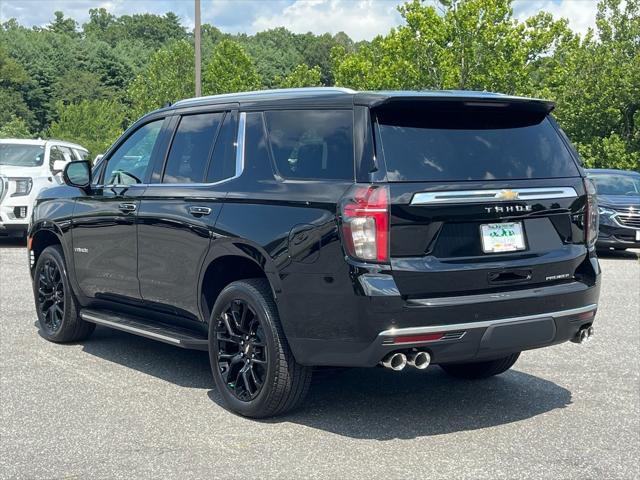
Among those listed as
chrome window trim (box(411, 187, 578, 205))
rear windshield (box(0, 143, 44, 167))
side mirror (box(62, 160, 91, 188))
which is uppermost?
chrome window trim (box(411, 187, 578, 205))

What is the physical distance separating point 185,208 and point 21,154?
11.6m

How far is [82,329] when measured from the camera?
24.8 ft

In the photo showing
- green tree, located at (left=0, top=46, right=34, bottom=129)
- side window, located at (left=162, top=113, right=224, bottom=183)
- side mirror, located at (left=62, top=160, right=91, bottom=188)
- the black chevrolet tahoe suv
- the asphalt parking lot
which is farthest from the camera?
green tree, located at (left=0, top=46, right=34, bottom=129)

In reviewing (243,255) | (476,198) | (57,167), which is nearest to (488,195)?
(476,198)

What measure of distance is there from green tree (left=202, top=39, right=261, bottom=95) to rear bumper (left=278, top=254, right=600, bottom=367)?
5846cm

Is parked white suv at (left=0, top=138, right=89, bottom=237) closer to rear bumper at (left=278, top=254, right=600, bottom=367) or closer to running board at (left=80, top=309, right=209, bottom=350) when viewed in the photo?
running board at (left=80, top=309, right=209, bottom=350)

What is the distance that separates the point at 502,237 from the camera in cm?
505

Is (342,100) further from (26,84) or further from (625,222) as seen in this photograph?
(26,84)

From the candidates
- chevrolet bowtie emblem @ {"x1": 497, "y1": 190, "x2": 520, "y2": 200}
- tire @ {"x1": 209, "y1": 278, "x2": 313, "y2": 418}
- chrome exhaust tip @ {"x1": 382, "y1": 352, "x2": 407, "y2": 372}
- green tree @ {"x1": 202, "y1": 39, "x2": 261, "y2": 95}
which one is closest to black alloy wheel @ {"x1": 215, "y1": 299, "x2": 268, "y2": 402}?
tire @ {"x1": 209, "y1": 278, "x2": 313, "y2": 418}

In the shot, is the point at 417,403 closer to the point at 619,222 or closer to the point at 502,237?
the point at 502,237

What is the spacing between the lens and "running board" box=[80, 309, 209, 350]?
5.90 m

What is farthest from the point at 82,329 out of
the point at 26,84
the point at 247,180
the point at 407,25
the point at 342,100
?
the point at 26,84

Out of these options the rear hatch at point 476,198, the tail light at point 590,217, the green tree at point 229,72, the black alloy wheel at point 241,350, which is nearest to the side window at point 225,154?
the black alloy wheel at point 241,350

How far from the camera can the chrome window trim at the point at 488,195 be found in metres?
4.82
